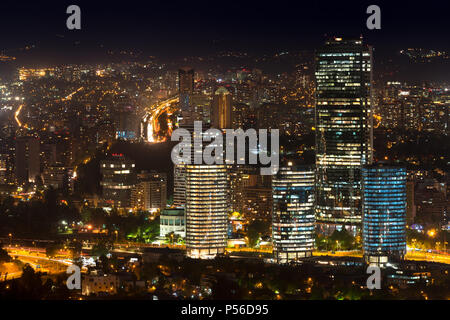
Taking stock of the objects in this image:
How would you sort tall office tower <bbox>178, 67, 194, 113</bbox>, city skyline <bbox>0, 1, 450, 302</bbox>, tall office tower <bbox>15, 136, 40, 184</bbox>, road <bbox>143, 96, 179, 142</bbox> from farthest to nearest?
1. tall office tower <bbox>15, 136, 40, 184</bbox>
2. road <bbox>143, 96, 179, 142</bbox>
3. tall office tower <bbox>178, 67, 194, 113</bbox>
4. city skyline <bbox>0, 1, 450, 302</bbox>

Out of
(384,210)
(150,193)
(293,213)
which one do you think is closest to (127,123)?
(150,193)

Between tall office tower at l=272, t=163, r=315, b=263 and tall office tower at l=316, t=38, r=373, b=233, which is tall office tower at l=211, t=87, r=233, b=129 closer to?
tall office tower at l=316, t=38, r=373, b=233

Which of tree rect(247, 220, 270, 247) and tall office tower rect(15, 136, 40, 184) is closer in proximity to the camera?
tree rect(247, 220, 270, 247)

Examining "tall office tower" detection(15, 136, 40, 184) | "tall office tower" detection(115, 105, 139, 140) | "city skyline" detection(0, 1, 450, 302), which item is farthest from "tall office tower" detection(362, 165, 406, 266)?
"tall office tower" detection(15, 136, 40, 184)

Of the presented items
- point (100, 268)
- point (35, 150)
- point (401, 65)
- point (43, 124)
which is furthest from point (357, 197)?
point (43, 124)

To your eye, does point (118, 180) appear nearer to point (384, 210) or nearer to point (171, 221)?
point (171, 221)

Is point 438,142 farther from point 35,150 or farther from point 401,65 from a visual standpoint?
point 35,150
